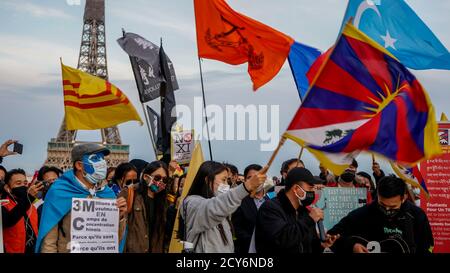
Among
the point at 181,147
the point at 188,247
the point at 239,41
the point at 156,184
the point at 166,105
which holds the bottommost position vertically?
the point at 188,247

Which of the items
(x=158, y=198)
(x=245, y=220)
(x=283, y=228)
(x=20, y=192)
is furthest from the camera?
(x=245, y=220)

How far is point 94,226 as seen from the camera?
6.77m

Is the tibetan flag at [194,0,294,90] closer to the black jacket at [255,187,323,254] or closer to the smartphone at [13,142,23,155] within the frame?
the smartphone at [13,142,23,155]

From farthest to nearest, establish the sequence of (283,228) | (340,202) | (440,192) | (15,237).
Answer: (440,192), (340,202), (15,237), (283,228)

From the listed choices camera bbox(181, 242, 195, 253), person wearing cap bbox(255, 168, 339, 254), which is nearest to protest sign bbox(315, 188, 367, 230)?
person wearing cap bbox(255, 168, 339, 254)

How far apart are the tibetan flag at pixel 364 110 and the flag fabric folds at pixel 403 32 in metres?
3.48

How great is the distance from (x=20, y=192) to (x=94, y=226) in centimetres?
166

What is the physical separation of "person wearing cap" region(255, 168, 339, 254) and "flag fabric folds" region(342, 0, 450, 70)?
4097mm

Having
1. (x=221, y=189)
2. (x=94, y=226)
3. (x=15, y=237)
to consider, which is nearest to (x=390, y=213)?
(x=221, y=189)

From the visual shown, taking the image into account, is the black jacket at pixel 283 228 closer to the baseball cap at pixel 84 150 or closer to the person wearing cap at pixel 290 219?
the person wearing cap at pixel 290 219

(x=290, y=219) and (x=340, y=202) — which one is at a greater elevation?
(x=340, y=202)

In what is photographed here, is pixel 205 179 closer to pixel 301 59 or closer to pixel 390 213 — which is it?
pixel 390 213

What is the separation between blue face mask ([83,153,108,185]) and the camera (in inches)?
275

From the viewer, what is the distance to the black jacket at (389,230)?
676 centimetres
